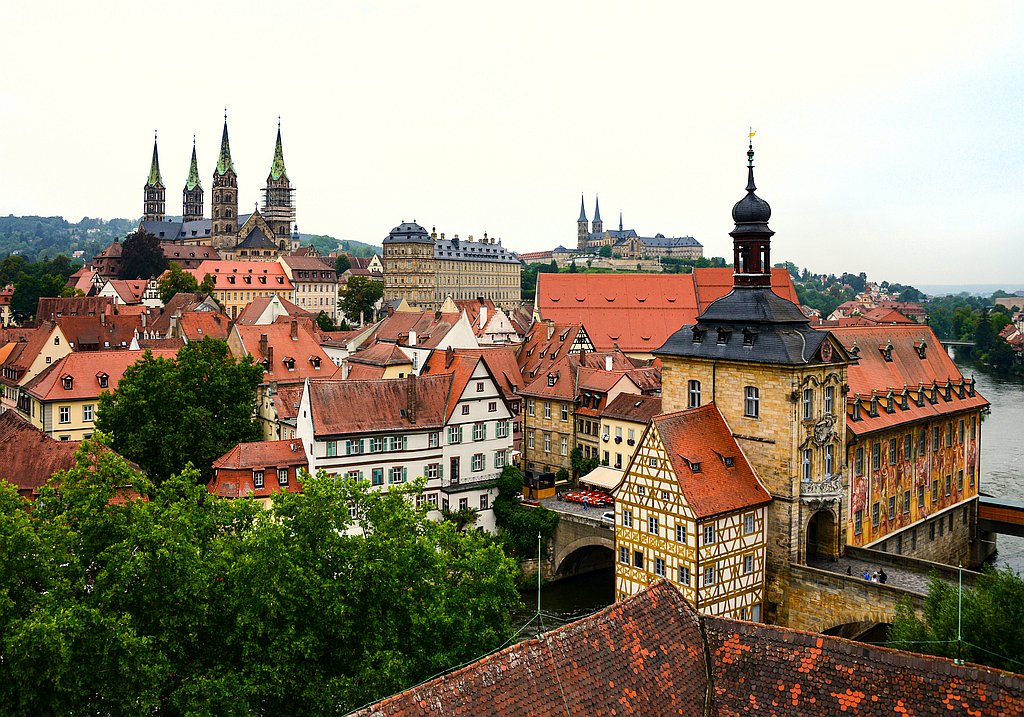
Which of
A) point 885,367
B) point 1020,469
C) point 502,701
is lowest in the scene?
point 1020,469

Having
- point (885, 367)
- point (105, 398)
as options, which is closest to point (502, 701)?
point (885, 367)

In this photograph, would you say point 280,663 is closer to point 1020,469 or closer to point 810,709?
point 810,709

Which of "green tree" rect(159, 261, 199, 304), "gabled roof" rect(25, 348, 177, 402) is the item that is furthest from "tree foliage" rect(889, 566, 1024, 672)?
"green tree" rect(159, 261, 199, 304)

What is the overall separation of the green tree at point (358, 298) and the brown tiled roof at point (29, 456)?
94.9 m

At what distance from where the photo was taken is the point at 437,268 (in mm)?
154000

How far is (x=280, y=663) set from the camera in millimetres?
19703

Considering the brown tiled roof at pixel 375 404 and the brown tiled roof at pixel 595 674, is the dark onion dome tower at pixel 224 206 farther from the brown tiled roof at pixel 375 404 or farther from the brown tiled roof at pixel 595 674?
the brown tiled roof at pixel 595 674

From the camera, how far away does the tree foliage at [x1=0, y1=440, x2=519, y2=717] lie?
18797 millimetres

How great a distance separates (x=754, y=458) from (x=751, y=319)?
5085mm

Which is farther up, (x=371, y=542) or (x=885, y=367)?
(x=885, y=367)

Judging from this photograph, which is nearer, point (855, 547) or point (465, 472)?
point (855, 547)

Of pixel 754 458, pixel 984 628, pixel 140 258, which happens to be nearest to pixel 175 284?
pixel 140 258

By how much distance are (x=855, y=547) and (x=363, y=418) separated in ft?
69.3

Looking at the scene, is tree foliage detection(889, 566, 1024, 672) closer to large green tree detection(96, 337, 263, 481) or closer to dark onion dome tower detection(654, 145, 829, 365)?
dark onion dome tower detection(654, 145, 829, 365)
